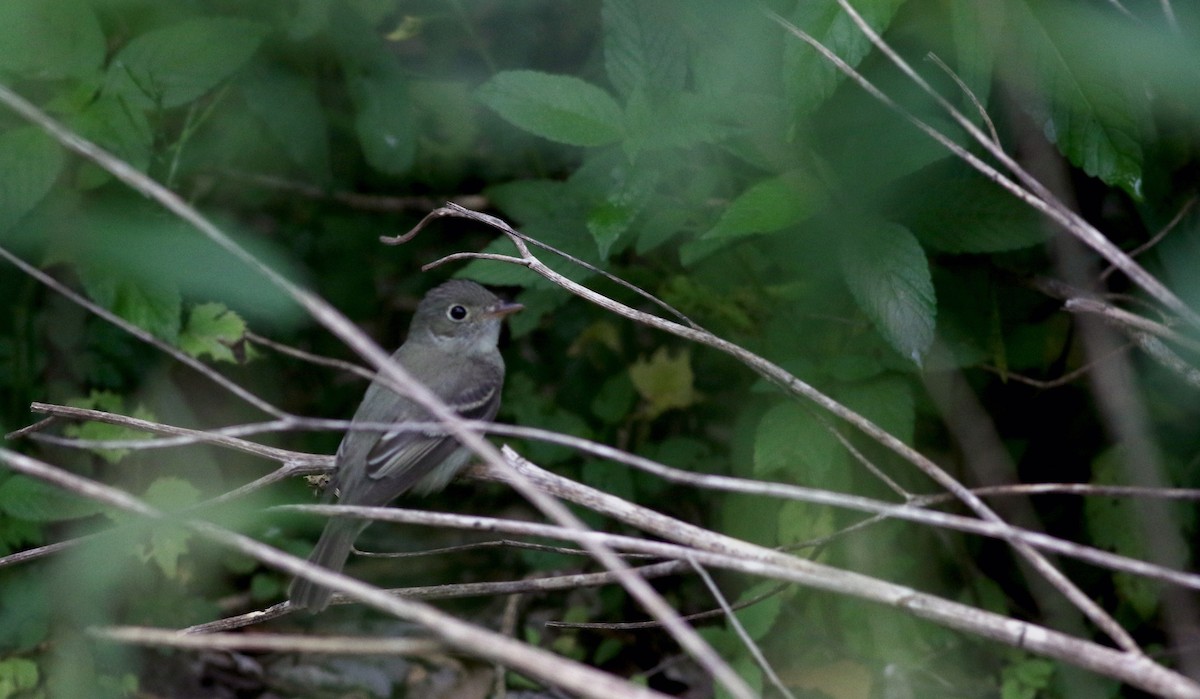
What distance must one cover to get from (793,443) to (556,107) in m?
1.27

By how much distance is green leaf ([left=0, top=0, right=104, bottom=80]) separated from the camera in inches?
141

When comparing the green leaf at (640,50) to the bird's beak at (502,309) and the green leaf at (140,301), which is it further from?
the green leaf at (140,301)

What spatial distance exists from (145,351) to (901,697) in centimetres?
316

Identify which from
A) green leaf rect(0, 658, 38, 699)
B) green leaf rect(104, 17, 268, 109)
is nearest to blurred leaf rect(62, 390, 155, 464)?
green leaf rect(0, 658, 38, 699)

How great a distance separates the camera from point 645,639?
4883 millimetres

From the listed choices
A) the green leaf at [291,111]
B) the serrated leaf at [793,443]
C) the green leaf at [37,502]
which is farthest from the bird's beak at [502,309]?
the green leaf at [37,502]

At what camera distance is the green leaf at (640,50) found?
11.6ft

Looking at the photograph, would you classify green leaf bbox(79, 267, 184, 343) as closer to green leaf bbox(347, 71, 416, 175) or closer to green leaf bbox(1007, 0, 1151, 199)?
green leaf bbox(347, 71, 416, 175)

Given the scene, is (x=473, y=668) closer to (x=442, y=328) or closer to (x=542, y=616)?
(x=542, y=616)

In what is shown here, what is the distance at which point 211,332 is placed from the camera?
13.2 feet

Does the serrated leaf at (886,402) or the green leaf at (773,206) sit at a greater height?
the green leaf at (773,206)

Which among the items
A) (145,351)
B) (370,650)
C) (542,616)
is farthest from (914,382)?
(145,351)

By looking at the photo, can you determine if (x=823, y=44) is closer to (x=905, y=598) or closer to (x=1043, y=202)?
(x=1043, y=202)

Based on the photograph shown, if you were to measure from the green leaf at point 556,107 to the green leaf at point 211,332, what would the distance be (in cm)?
122
